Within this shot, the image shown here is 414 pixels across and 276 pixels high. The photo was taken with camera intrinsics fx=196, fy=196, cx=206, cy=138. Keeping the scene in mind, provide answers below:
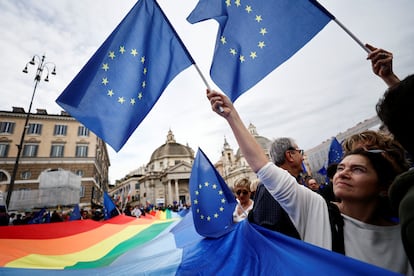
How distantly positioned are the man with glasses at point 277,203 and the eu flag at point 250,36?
2.48ft

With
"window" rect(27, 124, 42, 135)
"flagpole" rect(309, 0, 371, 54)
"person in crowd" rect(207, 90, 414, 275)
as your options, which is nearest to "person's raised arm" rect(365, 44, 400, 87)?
"flagpole" rect(309, 0, 371, 54)

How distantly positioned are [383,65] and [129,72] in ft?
8.91

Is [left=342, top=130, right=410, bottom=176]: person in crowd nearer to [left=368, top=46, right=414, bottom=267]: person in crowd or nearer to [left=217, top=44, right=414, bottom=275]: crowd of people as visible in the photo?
[left=217, top=44, right=414, bottom=275]: crowd of people

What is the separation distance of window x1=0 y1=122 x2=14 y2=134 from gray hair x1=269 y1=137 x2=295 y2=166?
3692 cm

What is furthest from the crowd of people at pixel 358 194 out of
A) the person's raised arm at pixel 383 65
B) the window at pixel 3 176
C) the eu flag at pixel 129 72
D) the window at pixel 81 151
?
the window at pixel 3 176

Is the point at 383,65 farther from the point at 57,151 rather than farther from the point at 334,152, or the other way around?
the point at 57,151

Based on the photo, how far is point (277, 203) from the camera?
1.76m

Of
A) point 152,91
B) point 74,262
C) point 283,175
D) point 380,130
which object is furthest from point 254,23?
point 74,262

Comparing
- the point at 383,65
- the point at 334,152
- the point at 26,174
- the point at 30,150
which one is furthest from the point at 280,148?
the point at 30,150

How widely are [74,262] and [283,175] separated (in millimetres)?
4305

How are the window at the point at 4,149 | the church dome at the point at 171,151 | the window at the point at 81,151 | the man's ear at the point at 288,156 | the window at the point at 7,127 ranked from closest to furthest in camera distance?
the man's ear at the point at 288,156
the window at the point at 4,149
the window at the point at 7,127
the window at the point at 81,151
the church dome at the point at 171,151

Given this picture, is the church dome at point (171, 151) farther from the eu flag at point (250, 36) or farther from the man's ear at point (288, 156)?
the man's ear at point (288, 156)

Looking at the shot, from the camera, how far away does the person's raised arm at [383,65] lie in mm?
1673

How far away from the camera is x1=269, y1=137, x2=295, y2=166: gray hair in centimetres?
205
